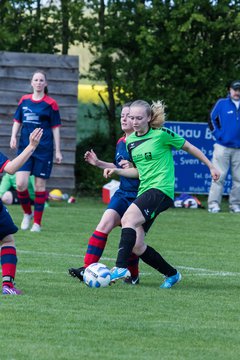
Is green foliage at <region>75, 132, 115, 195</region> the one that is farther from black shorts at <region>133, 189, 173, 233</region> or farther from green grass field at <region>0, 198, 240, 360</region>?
black shorts at <region>133, 189, 173, 233</region>

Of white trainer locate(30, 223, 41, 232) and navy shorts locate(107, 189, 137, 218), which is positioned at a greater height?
navy shorts locate(107, 189, 137, 218)

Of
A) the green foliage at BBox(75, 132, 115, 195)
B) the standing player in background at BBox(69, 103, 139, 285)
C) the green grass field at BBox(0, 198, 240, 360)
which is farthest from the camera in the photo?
the green foliage at BBox(75, 132, 115, 195)

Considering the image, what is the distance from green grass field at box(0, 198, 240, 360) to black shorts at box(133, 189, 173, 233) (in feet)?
2.03

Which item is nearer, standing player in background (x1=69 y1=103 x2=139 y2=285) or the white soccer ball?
the white soccer ball

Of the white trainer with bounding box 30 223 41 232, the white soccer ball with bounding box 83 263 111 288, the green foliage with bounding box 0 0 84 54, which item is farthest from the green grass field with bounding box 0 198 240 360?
the green foliage with bounding box 0 0 84 54

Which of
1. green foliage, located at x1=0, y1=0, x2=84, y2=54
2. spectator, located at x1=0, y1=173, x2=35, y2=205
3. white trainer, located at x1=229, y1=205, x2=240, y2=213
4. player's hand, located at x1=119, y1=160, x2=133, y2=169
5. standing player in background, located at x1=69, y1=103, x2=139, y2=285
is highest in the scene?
green foliage, located at x1=0, y1=0, x2=84, y2=54

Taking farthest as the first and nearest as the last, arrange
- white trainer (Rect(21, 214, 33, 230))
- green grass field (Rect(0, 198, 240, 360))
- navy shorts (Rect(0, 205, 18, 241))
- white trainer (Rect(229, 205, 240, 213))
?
white trainer (Rect(229, 205, 240, 213)), white trainer (Rect(21, 214, 33, 230)), navy shorts (Rect(0, 205, 18, 241)), green grass field (Rect(0, 198, 240, 360))

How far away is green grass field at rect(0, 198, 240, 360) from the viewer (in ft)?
21.3

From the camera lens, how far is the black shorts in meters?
9.07

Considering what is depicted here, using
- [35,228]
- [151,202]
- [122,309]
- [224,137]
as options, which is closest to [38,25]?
[224,137]

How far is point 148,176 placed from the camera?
30.5ft

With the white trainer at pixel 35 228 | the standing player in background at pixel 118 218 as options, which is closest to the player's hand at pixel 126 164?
the standing player in background at pixel 118 218

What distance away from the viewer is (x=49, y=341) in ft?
21.9

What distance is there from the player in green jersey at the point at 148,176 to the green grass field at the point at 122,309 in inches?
11.0
